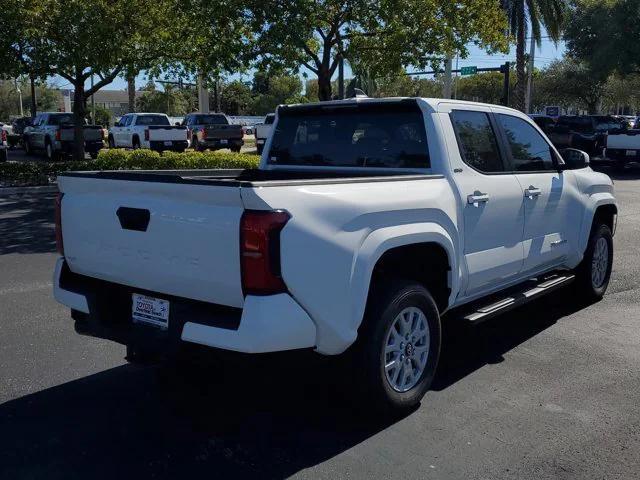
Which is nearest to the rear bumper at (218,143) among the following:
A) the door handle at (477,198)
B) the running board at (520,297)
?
the running board at (520,297)

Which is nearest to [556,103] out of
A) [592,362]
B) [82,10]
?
[82,10]

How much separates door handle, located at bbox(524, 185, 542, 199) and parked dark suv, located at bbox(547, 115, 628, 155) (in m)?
21.2

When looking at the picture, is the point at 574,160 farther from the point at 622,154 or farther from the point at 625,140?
the point at 622,154

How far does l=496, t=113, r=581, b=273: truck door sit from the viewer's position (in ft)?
17.8

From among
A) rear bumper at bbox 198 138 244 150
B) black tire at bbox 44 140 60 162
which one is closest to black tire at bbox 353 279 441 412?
black tire at bbox 44 140 60 162

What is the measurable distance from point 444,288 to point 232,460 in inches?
71.5

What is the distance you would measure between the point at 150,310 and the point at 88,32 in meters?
13.0

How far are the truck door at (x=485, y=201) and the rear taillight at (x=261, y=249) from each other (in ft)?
5.69

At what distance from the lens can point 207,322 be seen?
3.50 metres

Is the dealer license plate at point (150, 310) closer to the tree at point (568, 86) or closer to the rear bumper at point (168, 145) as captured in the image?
the rear bumper at point (168, 145)

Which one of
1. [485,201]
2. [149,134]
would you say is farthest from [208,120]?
[485,201]

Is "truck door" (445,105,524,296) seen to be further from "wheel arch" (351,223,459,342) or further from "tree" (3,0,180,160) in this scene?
"tree" (3,0,180,160)

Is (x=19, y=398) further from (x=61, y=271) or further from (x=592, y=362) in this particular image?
(x=592, y=362)

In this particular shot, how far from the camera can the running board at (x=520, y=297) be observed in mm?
4777
